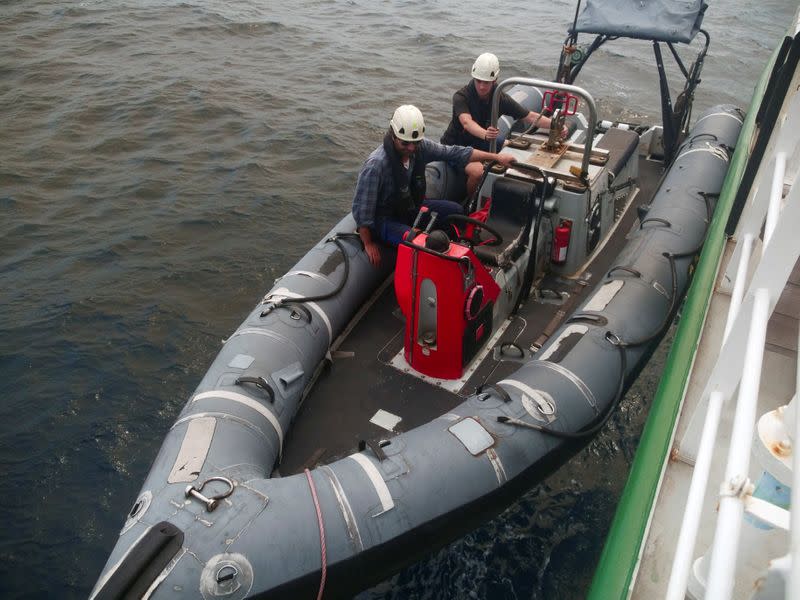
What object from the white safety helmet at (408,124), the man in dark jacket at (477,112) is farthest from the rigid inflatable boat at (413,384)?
the white safety helmet at (408,124)

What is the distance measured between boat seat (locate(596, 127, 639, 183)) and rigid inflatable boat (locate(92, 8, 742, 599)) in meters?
0.03

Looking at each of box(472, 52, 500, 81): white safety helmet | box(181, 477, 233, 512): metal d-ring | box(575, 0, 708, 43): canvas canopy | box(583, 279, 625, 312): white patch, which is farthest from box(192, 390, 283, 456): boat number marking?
box(575, 0, 708, 43): canvas canopy

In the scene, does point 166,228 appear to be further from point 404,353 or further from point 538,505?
point 538,505

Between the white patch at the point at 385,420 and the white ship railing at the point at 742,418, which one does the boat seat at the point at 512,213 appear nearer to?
the white patch at the point at 385,420

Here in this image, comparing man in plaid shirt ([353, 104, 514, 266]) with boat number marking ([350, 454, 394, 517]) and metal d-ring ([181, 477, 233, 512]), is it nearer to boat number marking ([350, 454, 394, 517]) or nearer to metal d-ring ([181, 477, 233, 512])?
boat number marking ([350, 454, 394, 517])

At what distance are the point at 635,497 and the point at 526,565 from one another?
171cm

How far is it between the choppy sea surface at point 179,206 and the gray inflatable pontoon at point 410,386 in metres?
0.77

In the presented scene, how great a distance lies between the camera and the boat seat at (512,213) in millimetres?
4207

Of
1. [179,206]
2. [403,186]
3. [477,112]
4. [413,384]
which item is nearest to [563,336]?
[413,384]

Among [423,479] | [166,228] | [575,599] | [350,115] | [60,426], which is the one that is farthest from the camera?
[350,115]

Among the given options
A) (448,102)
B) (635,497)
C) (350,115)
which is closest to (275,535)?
(635,497)

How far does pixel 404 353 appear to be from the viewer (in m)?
4.11

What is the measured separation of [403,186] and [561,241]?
4.31ft

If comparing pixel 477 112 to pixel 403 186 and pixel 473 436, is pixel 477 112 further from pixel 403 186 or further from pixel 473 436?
pixel 473 436
